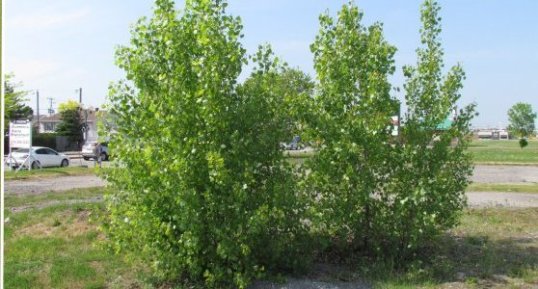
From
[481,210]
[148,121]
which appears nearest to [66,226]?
[148,121]

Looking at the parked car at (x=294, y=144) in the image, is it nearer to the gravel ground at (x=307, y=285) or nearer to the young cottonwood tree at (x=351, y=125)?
the young cottonwood tree at (x=351, y=125)

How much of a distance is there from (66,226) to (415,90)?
579cm

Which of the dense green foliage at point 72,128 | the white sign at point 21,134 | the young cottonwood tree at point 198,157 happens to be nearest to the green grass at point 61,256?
the young cottonwood tree at point 198,157

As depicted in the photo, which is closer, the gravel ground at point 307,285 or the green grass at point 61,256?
the gravel ground at point 307,285

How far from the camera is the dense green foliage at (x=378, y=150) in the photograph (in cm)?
655

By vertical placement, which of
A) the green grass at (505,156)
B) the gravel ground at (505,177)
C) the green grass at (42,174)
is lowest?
the gravel ground at (505,177)

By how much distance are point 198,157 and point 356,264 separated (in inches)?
95.2

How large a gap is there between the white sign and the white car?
7.58 ft

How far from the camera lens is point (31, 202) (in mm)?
13430

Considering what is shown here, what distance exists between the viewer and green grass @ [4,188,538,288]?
6.38 m

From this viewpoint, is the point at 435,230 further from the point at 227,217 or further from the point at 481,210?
the point at 481,210

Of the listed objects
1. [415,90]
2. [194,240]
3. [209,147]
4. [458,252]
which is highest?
[415,90]

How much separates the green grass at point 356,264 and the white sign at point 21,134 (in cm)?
1827

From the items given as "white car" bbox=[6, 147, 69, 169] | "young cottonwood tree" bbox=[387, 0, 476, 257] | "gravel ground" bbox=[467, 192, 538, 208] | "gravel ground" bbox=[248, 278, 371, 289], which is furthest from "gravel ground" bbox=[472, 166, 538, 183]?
"white car" bbox=[6, 147, 69, 169]
